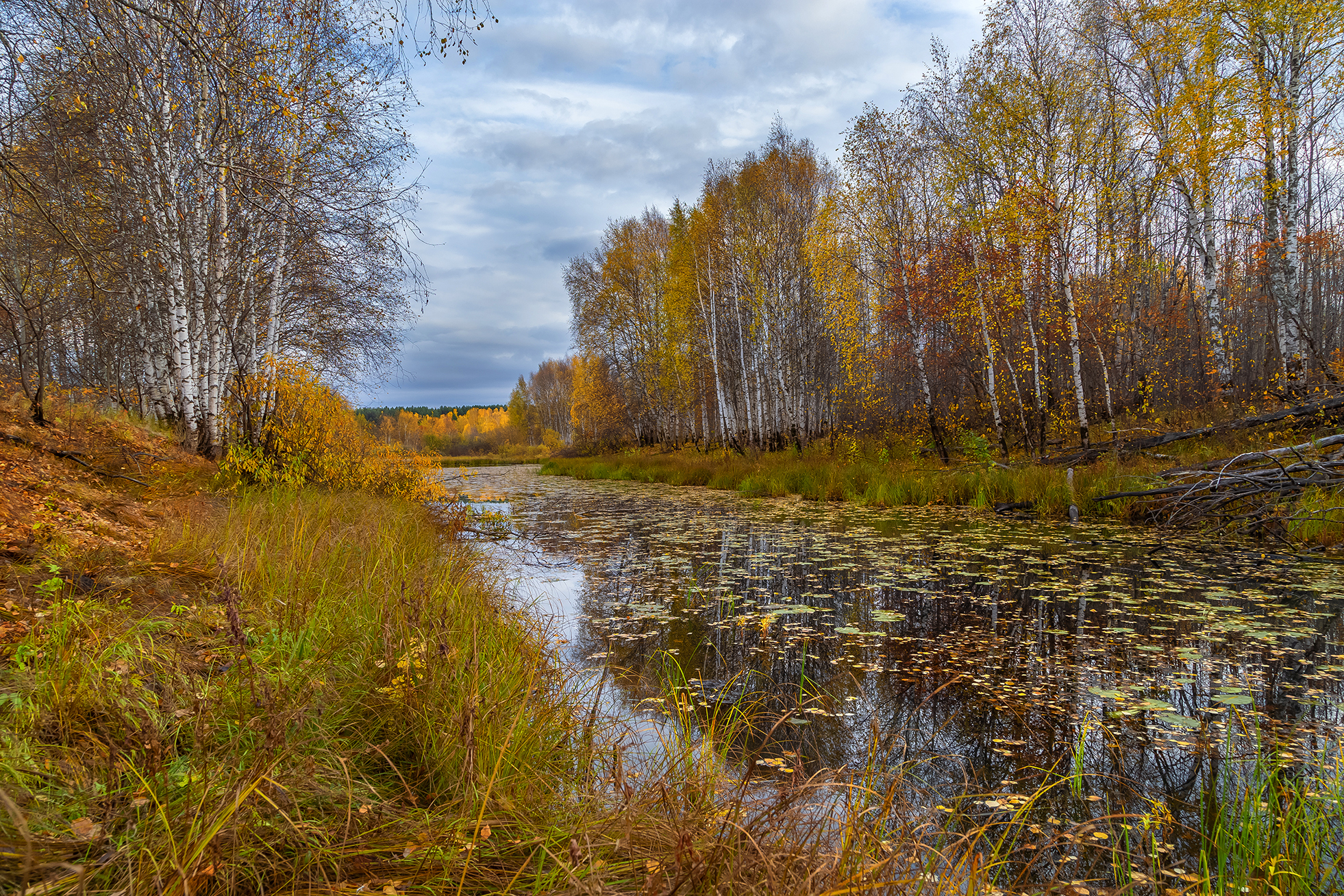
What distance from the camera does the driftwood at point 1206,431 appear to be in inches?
280

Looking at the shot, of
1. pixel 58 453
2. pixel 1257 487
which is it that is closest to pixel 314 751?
pixel 58 453

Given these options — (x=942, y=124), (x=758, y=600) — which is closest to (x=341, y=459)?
(x=758, y=600)

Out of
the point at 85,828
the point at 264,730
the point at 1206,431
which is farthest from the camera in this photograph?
the point at 1206,431

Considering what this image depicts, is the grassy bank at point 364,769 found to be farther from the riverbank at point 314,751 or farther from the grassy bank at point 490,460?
the grassy bank at point 490,460

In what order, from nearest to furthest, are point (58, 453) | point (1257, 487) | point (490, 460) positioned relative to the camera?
1. point (58, 453)
2. point (1257, 487)
3. point (490, 460)

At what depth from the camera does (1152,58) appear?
1120 cm

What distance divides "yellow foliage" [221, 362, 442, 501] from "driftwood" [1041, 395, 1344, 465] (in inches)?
416

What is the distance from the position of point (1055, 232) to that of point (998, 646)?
894 cm

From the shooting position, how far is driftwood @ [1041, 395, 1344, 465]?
7121mm

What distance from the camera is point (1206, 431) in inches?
339

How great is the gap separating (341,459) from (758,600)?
6.20 m

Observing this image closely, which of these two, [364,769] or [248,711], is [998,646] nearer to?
[364,769]

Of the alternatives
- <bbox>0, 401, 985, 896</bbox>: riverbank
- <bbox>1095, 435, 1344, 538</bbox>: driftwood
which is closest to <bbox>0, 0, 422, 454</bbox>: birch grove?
<bbox>0, 401, 985, 896</bbox>: riverbank

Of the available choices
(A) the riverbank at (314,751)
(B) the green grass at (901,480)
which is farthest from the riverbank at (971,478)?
(A) the riverbank at (314,751)
